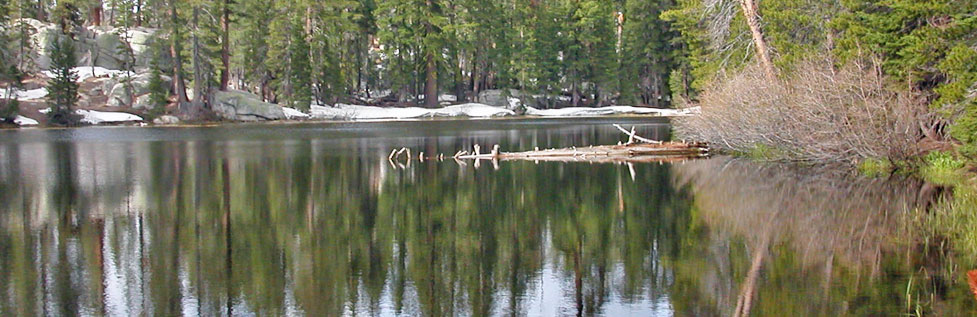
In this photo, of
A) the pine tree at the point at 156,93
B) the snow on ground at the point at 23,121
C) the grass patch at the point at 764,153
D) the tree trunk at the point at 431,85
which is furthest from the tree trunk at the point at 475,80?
the grass patch at the point at 764,153

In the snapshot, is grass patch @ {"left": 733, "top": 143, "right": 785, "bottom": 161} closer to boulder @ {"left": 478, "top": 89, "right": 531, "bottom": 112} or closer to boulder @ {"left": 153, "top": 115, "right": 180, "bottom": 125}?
boulder @ {"left": 153, "top": 115, "right": 180, "bottom": 125}

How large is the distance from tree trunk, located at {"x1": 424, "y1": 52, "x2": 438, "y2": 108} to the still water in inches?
1880

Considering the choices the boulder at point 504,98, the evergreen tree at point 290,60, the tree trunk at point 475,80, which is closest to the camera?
the evergreen tree at point 290,60

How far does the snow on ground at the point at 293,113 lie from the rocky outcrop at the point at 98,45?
12.6 metres

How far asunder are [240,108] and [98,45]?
1565cm

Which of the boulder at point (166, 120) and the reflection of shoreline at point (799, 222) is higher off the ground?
the boulder at point (166, 120)

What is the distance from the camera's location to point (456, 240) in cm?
1681

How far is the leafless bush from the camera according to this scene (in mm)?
24062

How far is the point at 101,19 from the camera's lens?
89.4 m

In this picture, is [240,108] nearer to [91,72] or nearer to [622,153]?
[91,72]

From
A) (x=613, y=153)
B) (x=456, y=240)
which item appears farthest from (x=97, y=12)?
(x=456, y=240)

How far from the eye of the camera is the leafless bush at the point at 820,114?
24.1 m

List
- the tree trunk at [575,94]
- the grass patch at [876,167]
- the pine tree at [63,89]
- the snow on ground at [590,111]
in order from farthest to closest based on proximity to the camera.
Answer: the tree trunk at [575,94]
the snow on ground at [590,111]
the pine tree at [63,89]
the grass patch at [876,167]

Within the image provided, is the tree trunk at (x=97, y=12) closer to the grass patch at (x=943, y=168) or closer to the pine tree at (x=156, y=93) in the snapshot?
the pine tree at (x=156, y=93)
